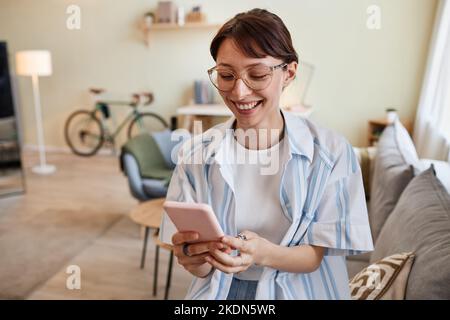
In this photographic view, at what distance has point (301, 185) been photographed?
2.03ft

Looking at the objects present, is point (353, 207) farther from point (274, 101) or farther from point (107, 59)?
point (107, 59)

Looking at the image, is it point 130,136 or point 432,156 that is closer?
point 432,156

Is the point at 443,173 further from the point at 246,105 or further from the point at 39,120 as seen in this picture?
the point at 39,120

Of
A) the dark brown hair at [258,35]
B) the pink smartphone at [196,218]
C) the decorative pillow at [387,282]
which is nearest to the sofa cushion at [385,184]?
the decorative pillow at [387,282]

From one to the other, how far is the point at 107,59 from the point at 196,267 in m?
0.79

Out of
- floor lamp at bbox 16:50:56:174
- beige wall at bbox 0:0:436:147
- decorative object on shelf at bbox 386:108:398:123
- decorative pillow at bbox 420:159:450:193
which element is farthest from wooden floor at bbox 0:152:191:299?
decorative pillow at bbox 420:159:450:193

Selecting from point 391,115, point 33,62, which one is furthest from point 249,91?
point 33,62

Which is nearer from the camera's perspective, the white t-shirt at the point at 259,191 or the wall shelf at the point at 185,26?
the white t-shirt at the point at 259,191

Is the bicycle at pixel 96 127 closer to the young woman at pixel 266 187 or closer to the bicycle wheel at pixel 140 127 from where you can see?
the bicycle wheel at pixel 140 127

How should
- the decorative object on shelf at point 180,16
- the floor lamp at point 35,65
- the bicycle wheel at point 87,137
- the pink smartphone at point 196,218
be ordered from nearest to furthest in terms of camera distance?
the pink smartphone at point 196,218
the decorative object on shelf at point 180,16
the floor lamp at point 35,65
the bicycle wheel at point 87,137

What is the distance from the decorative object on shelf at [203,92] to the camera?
861 mm

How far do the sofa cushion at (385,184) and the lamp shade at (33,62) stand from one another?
3.56ft
